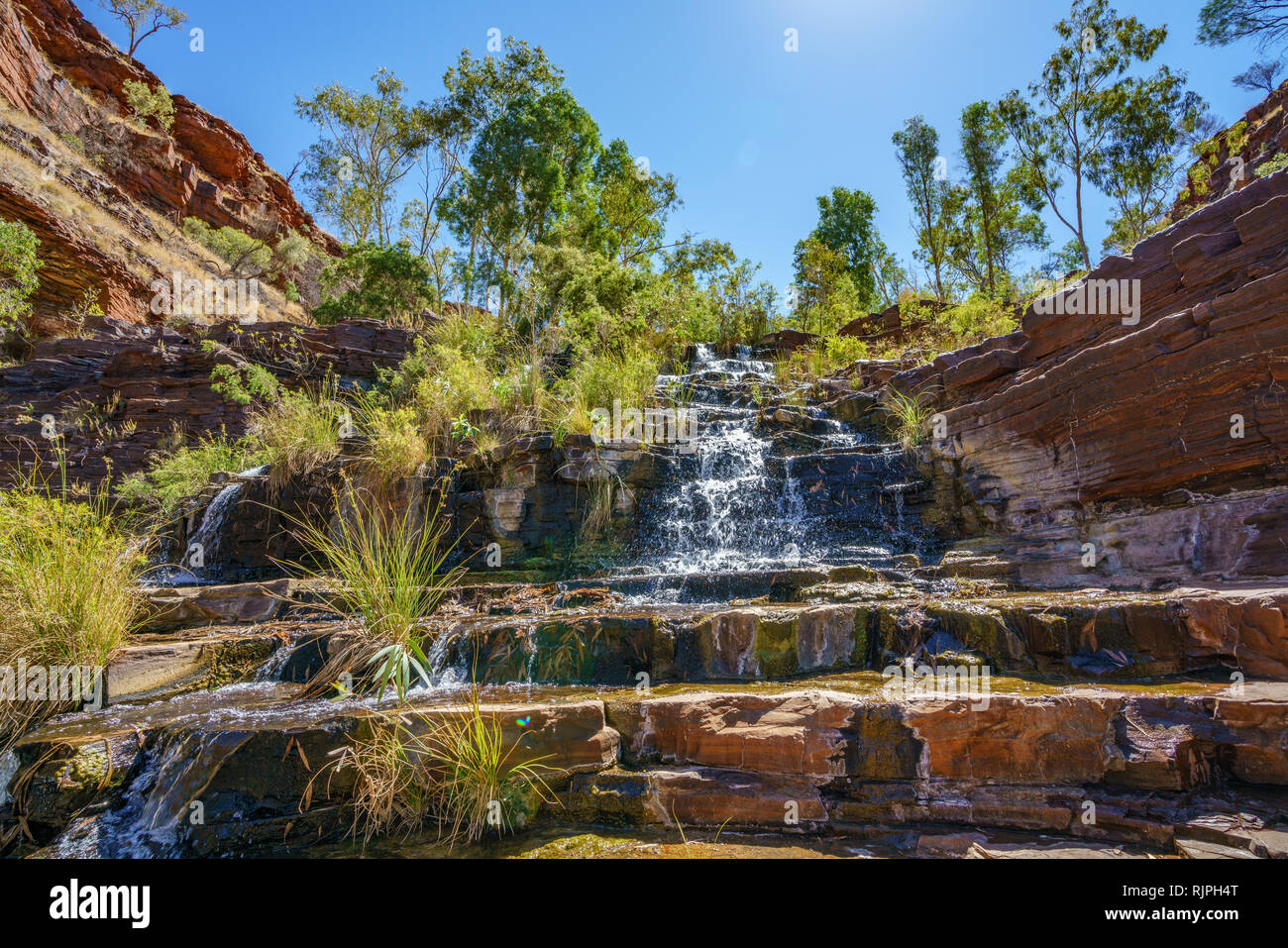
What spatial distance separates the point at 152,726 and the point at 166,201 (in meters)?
30.0

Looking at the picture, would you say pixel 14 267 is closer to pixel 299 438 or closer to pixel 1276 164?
pixel 299 438

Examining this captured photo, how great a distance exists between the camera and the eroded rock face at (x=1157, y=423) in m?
4.27

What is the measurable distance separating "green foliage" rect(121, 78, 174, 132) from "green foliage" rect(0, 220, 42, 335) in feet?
55.0

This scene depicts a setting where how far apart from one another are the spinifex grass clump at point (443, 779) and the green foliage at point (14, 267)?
15628 mm

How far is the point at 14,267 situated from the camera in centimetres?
1195

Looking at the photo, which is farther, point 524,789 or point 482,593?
point 482,593

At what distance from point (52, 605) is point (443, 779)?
3011 mm

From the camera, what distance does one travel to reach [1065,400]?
5625mm

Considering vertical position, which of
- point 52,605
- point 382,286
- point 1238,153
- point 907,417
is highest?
point 1238,153

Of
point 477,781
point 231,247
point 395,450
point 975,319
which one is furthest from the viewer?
point 231,247

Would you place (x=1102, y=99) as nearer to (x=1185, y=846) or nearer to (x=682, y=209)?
(x=682, y=209)

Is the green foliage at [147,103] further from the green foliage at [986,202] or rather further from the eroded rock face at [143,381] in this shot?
the green foliage at [986,202]

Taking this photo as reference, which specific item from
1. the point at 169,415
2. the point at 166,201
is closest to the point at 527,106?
the point at 169,415

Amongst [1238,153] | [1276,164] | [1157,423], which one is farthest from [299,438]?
[1238,153]
